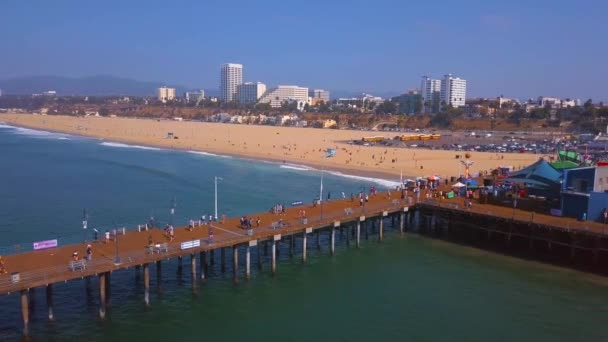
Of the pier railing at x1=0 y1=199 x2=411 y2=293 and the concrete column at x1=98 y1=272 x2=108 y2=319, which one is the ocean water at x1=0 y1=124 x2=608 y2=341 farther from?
the pier railing at x1=0 y1=199 x2=411 y2=293

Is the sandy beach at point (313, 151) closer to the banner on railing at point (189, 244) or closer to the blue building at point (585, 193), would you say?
the blue building at point (585, 193)

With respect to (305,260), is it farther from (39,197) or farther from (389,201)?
(39,197)

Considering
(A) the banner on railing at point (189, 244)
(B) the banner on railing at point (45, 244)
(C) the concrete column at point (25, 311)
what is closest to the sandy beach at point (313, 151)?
(A) the banner on railing at point (189, 244)

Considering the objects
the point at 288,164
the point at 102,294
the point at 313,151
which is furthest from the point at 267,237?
the point at 313,151

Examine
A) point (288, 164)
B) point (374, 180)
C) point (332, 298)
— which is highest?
point (288, 164)

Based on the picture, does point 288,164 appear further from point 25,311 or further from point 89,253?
point 25,311

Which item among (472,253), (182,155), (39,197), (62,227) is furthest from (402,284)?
(182,155)

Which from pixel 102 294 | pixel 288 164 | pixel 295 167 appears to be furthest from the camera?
pixel 288 164
